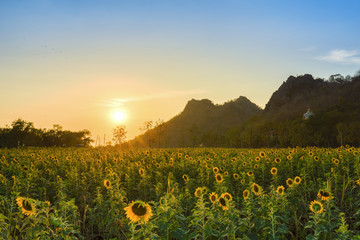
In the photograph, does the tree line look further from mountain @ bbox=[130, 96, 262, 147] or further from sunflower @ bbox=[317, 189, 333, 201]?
mountain @ bbox=[130, 96, 262, 147]

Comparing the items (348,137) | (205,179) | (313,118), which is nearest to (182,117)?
(313,118)

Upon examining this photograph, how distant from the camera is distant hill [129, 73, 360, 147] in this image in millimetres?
52531

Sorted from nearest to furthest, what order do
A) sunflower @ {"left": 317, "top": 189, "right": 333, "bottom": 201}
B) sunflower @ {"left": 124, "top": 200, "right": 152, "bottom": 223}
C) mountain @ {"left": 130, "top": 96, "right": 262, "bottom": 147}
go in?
sunflower @ {"left": 124, "top": 200, "right": 152, "bottom": 223} → sunflower @ {"left": 317, "top": 189, "right": 333, "bottom": 201} → mountain @ {"left": 130, "top": 96, "right": 262, "bottom": 147}

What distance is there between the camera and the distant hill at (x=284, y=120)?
52.5 m

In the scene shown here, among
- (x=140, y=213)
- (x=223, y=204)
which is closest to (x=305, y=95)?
(x=223, y=204)

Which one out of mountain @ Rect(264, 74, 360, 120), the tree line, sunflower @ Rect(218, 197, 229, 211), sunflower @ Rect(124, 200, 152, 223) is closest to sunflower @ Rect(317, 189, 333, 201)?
sunflower @ Rect(218, 197, 229, 211)

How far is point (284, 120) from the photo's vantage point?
8244cm

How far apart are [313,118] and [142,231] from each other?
62.0 metres

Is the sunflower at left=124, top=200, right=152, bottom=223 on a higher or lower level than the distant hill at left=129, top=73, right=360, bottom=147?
lower

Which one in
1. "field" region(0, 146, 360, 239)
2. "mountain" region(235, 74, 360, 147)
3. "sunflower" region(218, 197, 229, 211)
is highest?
"mountain" region(235, 74, 360, 147)

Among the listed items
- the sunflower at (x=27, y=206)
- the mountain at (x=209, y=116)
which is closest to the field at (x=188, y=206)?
the sunflower at (x=27, y=206)

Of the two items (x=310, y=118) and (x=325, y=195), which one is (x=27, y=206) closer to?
(x=325, y=195)

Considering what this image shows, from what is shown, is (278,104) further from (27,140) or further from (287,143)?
(27,140)

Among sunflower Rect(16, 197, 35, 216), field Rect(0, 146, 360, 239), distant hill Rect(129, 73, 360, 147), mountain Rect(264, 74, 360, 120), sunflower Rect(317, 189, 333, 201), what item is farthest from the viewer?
mountain Rect(264, 74, 360, 120)
